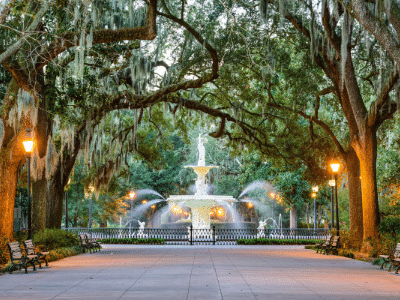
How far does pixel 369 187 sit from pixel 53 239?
456 inches

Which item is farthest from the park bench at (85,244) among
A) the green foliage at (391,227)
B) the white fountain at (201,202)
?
the white fountain at (201,202)

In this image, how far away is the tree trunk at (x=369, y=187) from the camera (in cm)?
1791

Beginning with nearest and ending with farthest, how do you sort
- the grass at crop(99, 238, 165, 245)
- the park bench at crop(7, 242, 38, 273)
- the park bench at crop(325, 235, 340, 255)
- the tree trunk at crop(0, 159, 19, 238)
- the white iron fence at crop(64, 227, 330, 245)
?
the park bench at crop(7, 242, 38, 273) < the tree trunk at crop(0, 159, 19, 238) < the park bench at crop(325, 235, 340, 255) < the grass at crop(99, 238, 165, 245) < the white iron fence at crop(64, 227, 330, 245)

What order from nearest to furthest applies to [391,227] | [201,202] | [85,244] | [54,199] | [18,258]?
[18,258], [391,227], [54,199], [85,244], [201,202]

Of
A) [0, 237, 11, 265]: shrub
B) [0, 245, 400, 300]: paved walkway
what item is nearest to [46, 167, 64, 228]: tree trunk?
[0, 245, 400, 300]: paved walkway

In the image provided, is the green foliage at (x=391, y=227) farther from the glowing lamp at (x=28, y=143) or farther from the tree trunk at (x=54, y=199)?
the tree trunk at (x=54, y=199)

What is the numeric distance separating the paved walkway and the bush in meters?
2.06

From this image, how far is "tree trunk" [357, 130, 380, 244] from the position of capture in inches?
705

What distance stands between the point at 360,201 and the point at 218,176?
35.0 m

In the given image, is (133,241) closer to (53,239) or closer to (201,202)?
(201,202)

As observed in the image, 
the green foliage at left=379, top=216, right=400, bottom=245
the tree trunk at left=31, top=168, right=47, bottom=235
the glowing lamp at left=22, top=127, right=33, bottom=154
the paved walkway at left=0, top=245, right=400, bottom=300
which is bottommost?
the paved walkway at left=0, top=245, right=400, bottom=300

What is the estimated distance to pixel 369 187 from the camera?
18.0m

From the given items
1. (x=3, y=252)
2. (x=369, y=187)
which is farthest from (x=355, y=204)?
(x=3, y=252)

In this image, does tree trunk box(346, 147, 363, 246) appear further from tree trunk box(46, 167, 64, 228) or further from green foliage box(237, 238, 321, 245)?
tree trunk box(46, 167, 64, 228)
